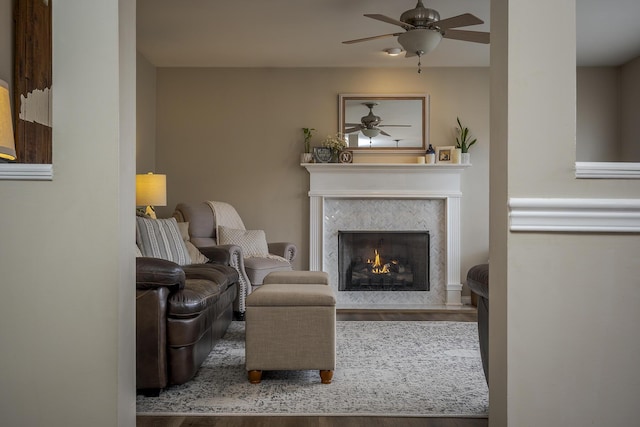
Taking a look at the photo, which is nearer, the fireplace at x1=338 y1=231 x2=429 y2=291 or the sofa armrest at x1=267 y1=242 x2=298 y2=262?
the sofa armrest at x1=267 y1=242 x2=298 y2=262

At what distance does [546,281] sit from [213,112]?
5.53m

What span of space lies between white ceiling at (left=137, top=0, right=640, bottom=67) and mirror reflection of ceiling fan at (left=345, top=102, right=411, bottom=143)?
57 cm

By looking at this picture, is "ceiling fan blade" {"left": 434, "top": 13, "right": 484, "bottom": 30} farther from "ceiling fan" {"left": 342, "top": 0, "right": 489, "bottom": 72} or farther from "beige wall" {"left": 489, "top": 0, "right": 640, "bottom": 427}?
"beige wall" {"left": 489, "top": 0, "right": 640, "bottom": 427}

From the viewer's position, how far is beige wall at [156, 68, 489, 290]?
255 inches

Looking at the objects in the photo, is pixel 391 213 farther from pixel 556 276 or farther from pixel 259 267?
pixel 556 276

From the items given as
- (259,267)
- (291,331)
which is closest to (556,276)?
(291,331)

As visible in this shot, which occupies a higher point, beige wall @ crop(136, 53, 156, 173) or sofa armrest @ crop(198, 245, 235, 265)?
beige wall @ crop(136, 53, 156, 173)

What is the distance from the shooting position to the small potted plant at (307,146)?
20.9 ft

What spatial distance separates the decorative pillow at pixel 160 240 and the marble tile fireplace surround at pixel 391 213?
2.27 meters

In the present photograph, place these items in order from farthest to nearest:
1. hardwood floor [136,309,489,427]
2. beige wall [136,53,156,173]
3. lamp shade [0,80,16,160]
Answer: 1. beige wall [136,53,156,173]
2. hardwood floor [136,309,489,427]
3. lamp shade [0,80,16,160]

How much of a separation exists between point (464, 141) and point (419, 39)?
2.65m

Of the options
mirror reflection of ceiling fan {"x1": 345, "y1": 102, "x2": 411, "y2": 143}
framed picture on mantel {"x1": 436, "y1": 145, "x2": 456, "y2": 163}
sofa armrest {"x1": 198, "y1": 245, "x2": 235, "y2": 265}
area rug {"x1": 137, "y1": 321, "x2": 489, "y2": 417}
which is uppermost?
mirror reflection of ceiling fan {"x1": 345, "y1": 102, "x2": 411, "y2": 143}

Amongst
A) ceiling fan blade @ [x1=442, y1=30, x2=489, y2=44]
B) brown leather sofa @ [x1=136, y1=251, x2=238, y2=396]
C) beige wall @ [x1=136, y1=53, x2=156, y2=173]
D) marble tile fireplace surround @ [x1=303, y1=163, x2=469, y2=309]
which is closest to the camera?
brown leather sofa @ [x1=136, y1=251, x2=238, y2=396]

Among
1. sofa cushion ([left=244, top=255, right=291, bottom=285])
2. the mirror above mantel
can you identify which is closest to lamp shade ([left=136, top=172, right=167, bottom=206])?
sofa cushion ([left=244, top=255, right=291, bottom=285])
